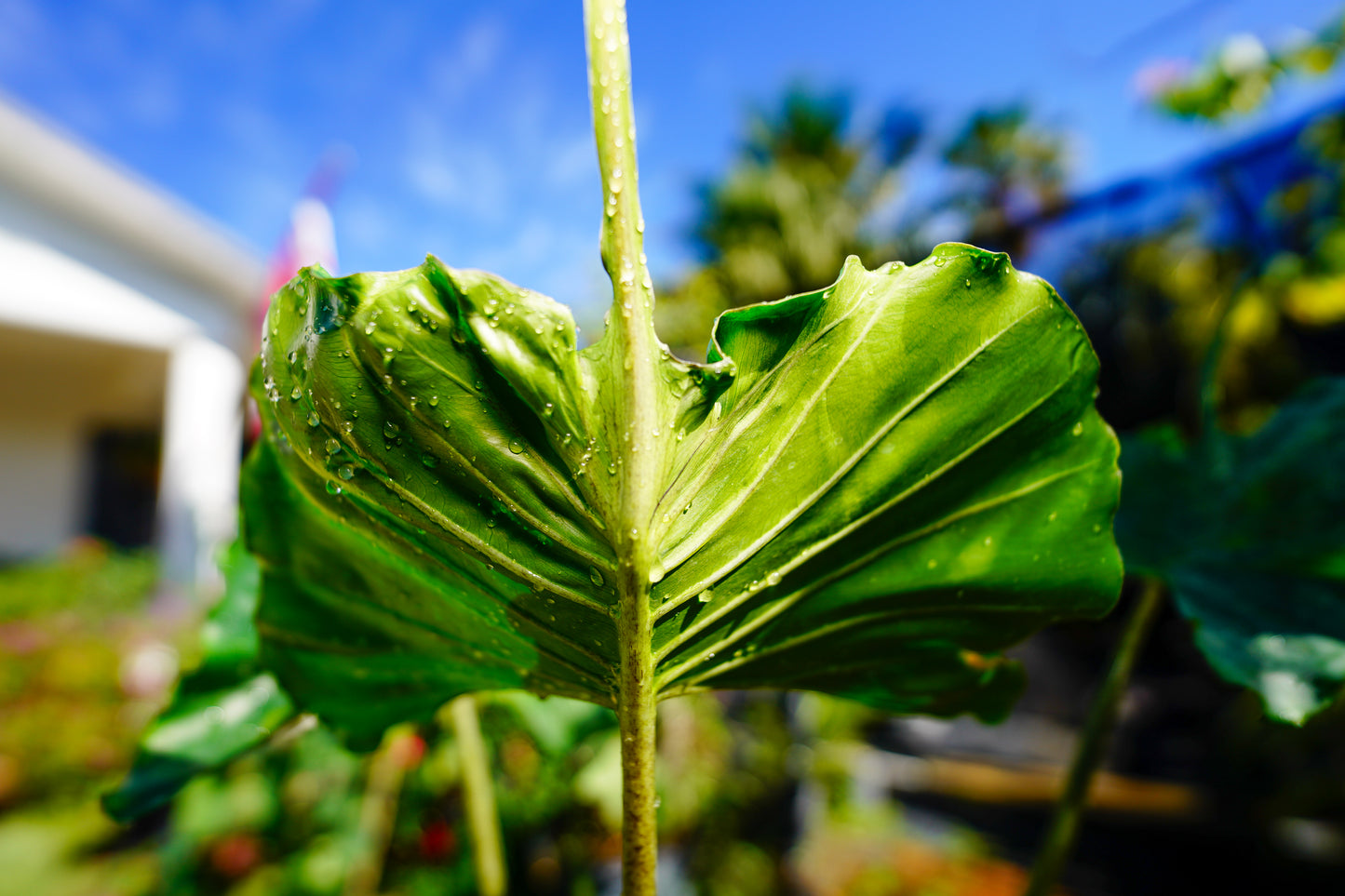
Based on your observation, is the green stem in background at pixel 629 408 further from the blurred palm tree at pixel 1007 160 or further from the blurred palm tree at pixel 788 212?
the blurred palm tree at pixel 1007 160

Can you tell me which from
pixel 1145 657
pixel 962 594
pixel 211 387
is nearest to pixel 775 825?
pixel 962 594

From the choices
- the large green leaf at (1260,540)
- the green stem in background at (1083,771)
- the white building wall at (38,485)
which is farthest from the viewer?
the white building wall at (38,485)

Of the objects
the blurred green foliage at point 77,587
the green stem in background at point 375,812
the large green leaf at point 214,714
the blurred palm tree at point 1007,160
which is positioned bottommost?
the green stem in background at point 375,812

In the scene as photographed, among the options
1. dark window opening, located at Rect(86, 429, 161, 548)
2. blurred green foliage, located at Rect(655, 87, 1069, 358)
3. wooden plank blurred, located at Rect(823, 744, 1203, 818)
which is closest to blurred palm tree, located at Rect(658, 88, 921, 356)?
blurred green foliage, located at Rect(655, 87, 1069, 358)

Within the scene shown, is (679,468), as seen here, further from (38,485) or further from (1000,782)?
(38,485)

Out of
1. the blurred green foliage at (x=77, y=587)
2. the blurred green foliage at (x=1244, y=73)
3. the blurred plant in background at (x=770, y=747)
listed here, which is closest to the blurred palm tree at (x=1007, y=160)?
the blurred plant in background at (x=770, y=747)

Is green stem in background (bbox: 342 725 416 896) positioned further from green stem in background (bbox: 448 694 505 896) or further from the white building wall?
the white building wall

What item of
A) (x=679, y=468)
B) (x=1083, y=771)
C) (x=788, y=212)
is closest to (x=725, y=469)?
(x=679, y=468)
